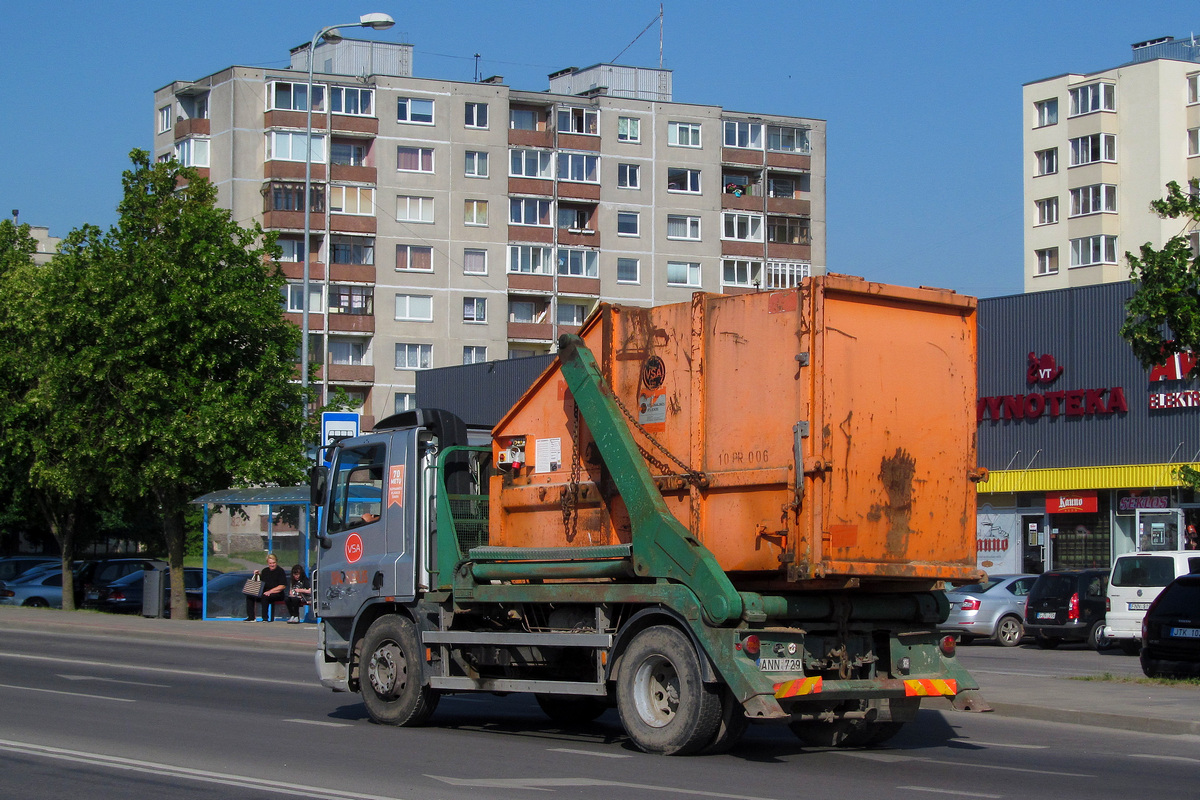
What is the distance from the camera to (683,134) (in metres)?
84.6

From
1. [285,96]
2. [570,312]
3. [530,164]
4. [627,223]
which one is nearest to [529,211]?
[530,164]

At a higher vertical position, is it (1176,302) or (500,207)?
(500,207)

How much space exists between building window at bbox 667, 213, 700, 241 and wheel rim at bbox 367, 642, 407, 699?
71991 mm

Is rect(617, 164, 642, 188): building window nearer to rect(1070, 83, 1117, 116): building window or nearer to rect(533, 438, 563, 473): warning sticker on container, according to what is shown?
rect(1070, 83, 1117, 116): building window

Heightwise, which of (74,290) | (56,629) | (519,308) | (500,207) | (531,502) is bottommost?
(56,629)

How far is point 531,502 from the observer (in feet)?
40.9

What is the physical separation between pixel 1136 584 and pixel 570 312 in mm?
59166

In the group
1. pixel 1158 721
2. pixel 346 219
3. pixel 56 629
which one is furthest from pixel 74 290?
pixel 346 219

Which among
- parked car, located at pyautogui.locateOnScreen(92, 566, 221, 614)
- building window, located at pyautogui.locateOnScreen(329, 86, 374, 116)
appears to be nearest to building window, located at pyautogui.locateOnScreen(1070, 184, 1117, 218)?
building window, located at pyautogui.locateOnScreen(329, 86, 374, 116)

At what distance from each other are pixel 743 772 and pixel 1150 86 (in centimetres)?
6574

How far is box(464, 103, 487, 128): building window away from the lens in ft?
261

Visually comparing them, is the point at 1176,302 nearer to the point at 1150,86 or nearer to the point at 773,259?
the point at 1150,86

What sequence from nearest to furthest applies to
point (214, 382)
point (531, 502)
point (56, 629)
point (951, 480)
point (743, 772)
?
point (743, 772) < point (951, 480) < point (531, 502) < point (56, 629) < point (214, 382)

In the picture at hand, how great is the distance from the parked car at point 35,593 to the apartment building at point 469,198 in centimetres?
3099
